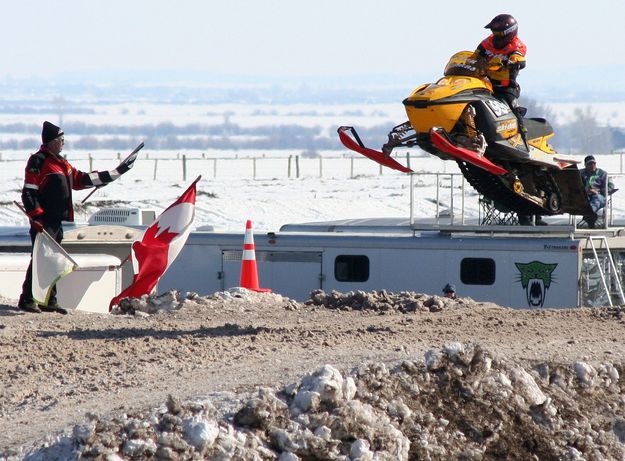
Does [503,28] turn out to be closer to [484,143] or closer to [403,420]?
[484,143]

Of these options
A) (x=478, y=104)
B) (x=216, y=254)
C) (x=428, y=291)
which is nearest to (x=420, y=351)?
(x=478, y=104)

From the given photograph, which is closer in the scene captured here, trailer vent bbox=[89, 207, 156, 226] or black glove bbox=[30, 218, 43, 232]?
black glove bbox=[30, 218, 43, 232]

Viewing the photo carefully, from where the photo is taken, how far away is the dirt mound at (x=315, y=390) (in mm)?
6418

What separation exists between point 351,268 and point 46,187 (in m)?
4.78

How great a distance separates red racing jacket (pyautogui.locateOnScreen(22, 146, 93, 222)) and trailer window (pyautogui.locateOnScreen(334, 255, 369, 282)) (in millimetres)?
4512

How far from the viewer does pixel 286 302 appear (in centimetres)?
1148

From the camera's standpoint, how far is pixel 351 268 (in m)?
14.5

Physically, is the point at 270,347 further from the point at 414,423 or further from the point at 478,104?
the point at 478,104

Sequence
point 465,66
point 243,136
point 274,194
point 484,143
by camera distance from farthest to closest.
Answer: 1. point 243,136
2. point 274,194
3. point 465,66
4. point 484,143

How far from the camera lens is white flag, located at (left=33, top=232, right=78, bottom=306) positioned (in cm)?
1042

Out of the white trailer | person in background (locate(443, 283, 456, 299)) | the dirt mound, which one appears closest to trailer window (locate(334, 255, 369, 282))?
the white trailer

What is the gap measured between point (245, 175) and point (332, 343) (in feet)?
148

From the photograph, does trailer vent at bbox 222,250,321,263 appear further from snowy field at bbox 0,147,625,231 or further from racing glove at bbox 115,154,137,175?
snowy field at bbox 0,147,625,231

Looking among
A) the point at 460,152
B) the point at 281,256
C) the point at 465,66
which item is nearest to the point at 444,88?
the point at 465,66
